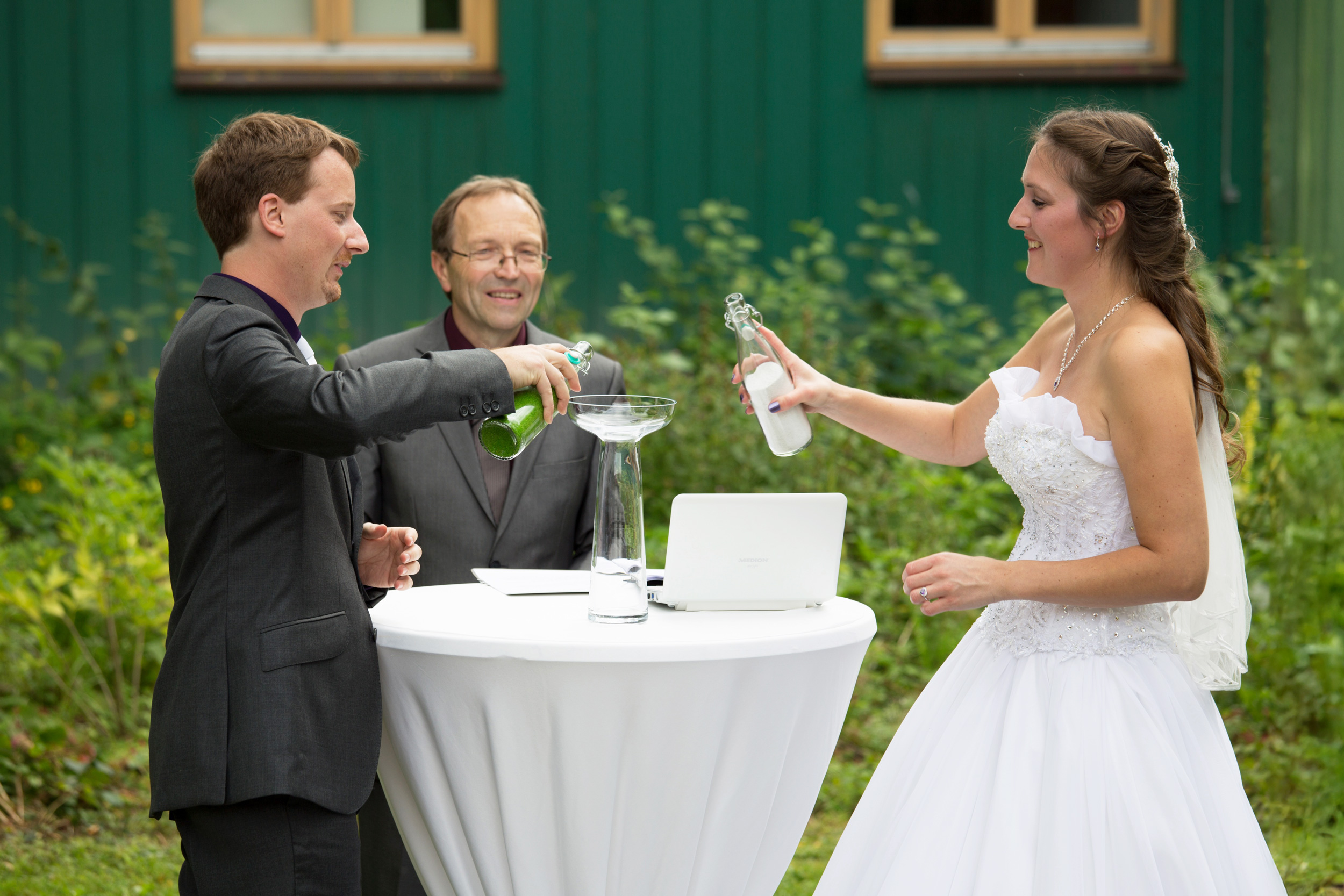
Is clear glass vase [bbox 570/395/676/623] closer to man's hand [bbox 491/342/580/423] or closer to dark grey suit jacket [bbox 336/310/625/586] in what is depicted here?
man's hand [bbox 491/342/580/423]

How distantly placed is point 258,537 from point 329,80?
468cm

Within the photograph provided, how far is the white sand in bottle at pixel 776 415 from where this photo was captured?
95.6 inches

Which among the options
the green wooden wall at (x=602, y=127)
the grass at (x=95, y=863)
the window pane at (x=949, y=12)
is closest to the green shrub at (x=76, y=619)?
the grass at (x=95, y=863)

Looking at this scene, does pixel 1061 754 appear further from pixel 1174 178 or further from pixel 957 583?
pixel 1174 178

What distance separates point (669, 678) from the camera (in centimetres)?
193

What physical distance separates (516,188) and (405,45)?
11.4 feet

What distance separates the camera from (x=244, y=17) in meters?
6.13

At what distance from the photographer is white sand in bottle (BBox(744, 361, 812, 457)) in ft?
7.97

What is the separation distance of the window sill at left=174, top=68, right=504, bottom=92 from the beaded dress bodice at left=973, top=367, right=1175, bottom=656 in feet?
14.9

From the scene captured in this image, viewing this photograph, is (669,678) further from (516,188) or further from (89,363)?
(89,363)

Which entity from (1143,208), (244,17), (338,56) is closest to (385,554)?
(1143,208)

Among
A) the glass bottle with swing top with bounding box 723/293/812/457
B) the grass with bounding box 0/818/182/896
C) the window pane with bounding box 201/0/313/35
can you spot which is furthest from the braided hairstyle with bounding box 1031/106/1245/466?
the window pane with bounding box 201/0/313/35

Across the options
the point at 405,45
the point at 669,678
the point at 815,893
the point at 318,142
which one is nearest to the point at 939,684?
the point at 815,893

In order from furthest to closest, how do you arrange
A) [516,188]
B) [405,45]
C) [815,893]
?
[405,45] → [516,188] → [815,893]
